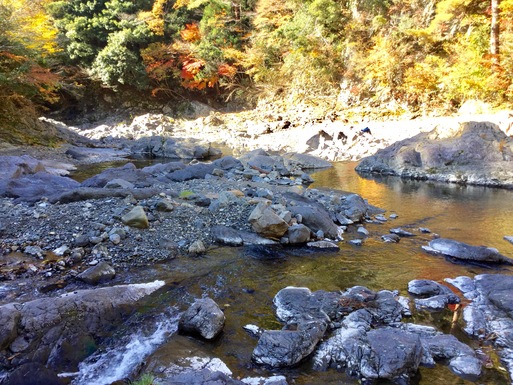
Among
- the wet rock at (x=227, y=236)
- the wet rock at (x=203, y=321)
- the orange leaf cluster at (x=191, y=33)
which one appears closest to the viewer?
the wet rock at (x=203, y=321)

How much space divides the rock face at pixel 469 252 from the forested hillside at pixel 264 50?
456 inches

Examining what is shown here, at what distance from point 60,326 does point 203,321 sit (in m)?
1.28

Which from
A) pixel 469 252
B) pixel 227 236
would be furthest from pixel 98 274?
pixel 469 252

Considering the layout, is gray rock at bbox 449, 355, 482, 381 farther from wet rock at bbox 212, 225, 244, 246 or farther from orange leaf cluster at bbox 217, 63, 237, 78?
orange leaf cluster at bbox 217, 63, 237, 78

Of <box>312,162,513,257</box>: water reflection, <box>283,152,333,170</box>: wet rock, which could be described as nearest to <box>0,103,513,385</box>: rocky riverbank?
<box>312,162,513,257</box>: water reflection

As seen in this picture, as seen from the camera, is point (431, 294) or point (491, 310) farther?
point (431, 294)

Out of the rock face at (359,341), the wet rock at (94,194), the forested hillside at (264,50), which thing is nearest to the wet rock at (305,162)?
the forested hillside at (264,50)

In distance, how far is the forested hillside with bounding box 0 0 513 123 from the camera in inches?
603

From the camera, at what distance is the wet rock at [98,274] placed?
4387mm

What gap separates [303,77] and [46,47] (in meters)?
14.2

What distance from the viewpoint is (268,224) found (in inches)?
237

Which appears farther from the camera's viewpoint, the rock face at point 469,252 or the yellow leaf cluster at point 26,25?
the yellow leaf cluster at point 26,25

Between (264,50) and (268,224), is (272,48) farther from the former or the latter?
(268,224)

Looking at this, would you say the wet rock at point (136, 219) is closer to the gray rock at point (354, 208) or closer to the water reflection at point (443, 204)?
the gray rock at point (354, 208)
